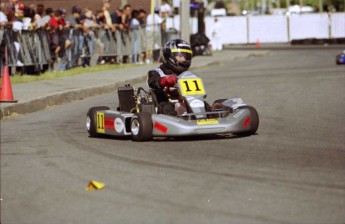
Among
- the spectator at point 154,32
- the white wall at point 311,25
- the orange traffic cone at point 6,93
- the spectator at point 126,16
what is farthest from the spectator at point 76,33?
the white wall at point 311,25

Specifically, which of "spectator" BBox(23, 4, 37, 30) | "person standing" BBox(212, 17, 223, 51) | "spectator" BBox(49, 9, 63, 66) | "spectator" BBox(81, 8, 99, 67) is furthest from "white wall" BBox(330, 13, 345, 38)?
"spectator" BBox(23, 4, 37, 30)

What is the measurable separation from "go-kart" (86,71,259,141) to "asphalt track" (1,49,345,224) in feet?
0.50

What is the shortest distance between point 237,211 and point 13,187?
205cm

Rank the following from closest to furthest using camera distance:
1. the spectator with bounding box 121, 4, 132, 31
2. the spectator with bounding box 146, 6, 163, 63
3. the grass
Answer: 1. the grass
2. the spectator with bounding box 121, 4, 132, 31
3. the spectator with bounding box 146, 6, 163, 63

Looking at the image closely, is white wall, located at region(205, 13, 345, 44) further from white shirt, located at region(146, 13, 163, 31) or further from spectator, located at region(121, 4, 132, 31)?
spectator, located at region(121, 4, 132, 31)

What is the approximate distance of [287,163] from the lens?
9.40 metres

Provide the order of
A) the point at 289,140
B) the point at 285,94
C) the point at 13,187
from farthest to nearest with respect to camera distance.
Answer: the point at 285,94, the point at 289,140, the point at 13,187

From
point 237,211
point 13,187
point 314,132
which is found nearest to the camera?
point 237,211

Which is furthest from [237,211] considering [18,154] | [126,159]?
[18,154]

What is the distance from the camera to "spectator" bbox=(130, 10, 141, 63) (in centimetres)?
2961

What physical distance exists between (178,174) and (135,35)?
69.3ft

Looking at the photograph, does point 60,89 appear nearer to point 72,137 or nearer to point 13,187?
point 72,137

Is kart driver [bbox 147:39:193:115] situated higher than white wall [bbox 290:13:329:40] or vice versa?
kart driver [bbox 147:39:193:115]

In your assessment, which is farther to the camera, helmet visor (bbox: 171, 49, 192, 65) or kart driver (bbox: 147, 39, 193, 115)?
helmet visor (bbox: 171, 49, 192, 65)
